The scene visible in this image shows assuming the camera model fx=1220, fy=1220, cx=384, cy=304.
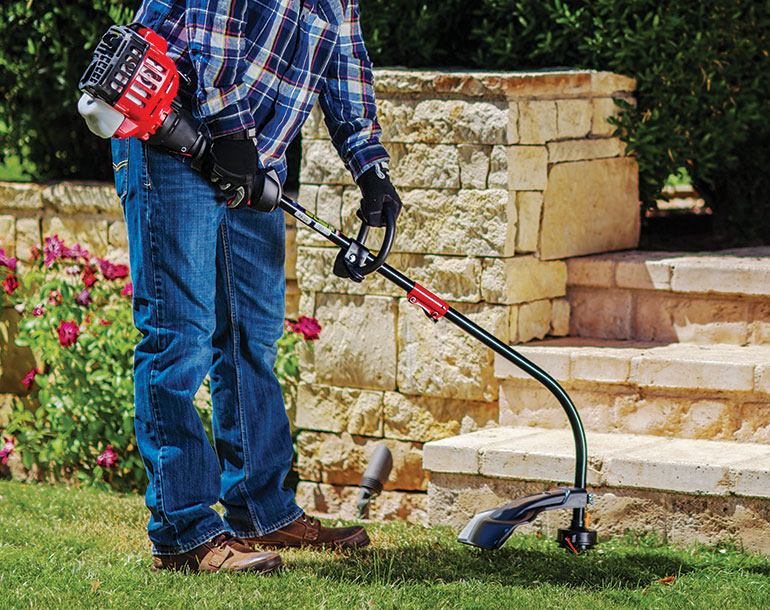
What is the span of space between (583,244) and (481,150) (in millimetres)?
677

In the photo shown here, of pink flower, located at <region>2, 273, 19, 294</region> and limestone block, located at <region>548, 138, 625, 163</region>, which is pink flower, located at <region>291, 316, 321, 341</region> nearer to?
limestone block, located at <region>548, 138, 625, 163</region>

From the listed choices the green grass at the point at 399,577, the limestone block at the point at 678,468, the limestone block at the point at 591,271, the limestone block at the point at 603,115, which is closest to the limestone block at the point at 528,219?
the limestone block at the point at 591,271

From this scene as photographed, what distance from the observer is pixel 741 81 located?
17.2 feet

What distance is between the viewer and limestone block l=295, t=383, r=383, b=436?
15.6ft

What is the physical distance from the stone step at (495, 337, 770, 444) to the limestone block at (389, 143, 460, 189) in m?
0.70

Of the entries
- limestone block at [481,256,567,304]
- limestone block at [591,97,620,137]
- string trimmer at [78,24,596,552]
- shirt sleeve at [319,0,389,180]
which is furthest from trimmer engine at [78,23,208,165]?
limestone block at [591,97,620,137]

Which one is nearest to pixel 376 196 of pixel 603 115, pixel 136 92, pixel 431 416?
pixel 136 92

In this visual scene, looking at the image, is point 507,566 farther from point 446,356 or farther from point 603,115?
point 603,115

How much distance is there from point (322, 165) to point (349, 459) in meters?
1.16

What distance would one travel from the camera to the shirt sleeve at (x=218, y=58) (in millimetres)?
3186

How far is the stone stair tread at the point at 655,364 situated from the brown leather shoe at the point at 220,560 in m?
1.39

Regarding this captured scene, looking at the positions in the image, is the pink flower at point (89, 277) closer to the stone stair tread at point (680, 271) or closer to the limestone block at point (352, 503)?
the limestone block at point (352, 503)

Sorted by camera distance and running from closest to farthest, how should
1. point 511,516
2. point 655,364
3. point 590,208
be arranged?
point 511,516 → point 655,364 → point 590,208

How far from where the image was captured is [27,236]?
5.52 metres
